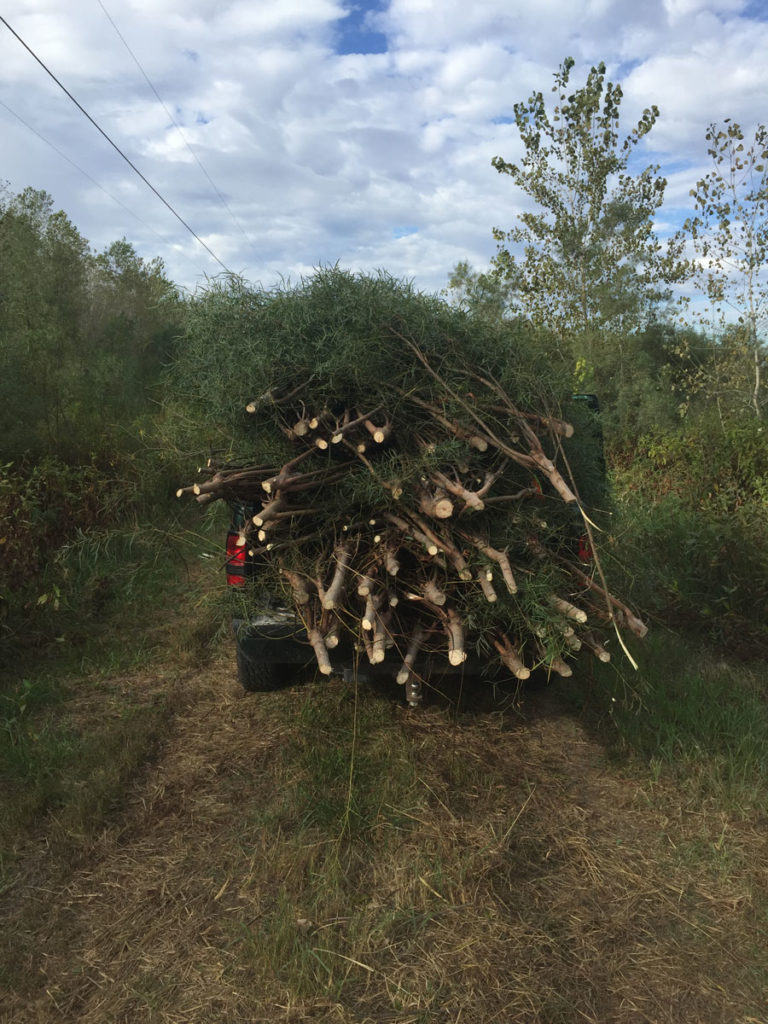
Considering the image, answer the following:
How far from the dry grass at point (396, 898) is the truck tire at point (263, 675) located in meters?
0.51

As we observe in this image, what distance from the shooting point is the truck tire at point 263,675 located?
4.36 meters

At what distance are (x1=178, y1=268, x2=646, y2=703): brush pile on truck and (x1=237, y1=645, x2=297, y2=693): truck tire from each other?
57 centimetres

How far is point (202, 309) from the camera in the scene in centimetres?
435

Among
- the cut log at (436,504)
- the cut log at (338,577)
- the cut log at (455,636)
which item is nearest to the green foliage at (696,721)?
the cut log at (455,636)

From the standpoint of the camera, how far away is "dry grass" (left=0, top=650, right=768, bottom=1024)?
2.33 meters

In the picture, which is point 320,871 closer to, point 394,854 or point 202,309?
point 394,854

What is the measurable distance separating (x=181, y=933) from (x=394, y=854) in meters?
0.84

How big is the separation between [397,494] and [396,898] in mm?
1546

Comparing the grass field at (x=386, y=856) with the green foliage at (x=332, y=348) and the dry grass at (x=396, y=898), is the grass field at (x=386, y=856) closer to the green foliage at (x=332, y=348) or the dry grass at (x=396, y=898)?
the dry grass at (x=396, y=898)

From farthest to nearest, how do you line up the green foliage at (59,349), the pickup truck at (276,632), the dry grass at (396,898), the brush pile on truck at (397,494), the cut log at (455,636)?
the green foliage at (59,349) → the pickup truck at (276,632) → the brush pile on truck at (397,494) → the cut log at (455,636) → the dry grass at (396,898)

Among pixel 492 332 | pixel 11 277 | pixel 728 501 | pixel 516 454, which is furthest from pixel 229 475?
pixel 11 277

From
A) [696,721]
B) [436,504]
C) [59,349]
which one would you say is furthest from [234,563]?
[59,349]

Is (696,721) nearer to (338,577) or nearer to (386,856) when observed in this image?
(386,856)

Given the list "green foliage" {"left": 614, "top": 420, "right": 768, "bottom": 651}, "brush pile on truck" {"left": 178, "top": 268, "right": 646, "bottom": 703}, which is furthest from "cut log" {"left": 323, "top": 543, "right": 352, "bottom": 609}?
"green foliage" {"left": 614, "top": 420, "right": 768, "bottom": 651}
